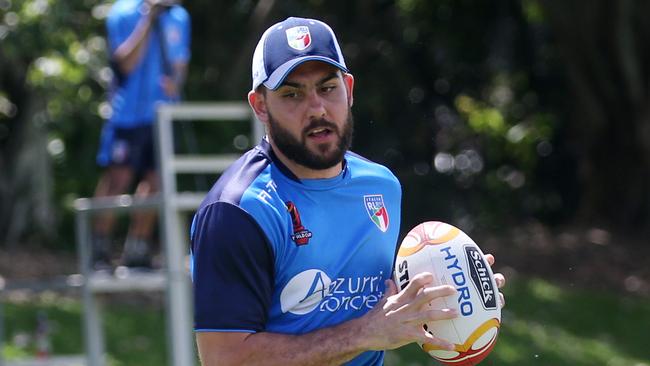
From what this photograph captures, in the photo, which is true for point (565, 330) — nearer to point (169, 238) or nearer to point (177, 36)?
point (169, 238)

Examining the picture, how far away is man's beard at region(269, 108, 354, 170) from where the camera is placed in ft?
12.2

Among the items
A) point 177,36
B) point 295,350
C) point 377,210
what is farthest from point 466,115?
point 295,350

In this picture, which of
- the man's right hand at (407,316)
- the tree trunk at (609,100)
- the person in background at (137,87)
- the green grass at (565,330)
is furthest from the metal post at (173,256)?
the tree trunk at (609,100)

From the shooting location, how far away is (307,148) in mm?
3734

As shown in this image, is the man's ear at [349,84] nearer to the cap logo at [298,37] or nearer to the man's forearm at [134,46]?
the cap logo at [298,37]

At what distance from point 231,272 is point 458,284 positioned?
2.16 feet

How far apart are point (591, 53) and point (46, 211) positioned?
586cm

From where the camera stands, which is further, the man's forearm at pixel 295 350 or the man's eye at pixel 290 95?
the man's eye at pixel 290 95

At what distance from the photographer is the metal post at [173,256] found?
8.40 meters

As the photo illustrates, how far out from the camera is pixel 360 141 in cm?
1405

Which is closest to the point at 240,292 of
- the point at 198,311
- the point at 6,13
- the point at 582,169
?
the point at 198,311

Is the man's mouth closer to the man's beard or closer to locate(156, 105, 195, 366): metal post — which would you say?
the man's beard

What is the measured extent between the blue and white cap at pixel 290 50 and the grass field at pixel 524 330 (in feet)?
20.1

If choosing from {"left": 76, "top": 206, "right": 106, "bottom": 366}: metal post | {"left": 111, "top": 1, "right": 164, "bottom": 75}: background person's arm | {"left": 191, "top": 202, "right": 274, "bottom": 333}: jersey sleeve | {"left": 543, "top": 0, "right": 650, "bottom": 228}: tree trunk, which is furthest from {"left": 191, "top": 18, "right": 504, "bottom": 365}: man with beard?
{"left": 543, "top": 0, "right": 650, "bottom": 228}: tree trunk
